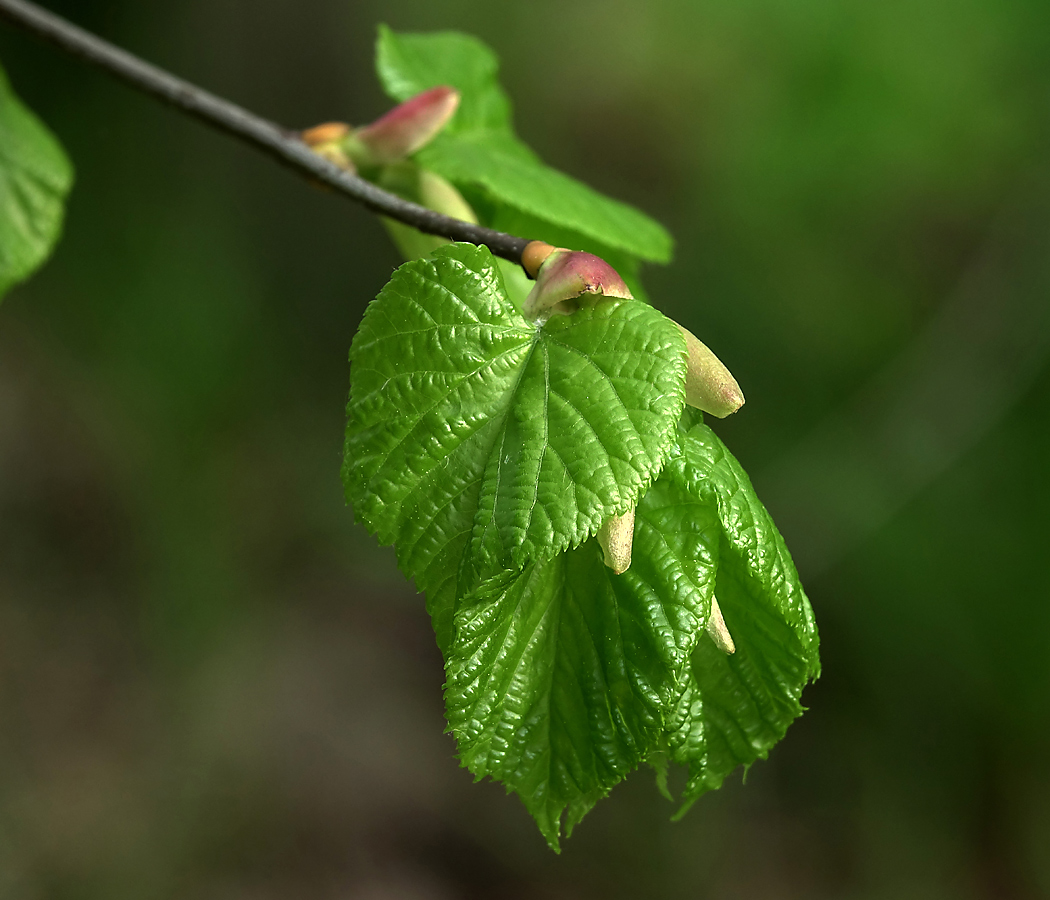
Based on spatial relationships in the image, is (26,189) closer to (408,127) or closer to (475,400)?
(408,127)

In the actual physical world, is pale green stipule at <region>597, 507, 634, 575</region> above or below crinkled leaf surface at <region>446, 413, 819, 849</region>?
above

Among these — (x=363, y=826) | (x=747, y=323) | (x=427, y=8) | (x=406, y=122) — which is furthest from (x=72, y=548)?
(x=406, y=122)

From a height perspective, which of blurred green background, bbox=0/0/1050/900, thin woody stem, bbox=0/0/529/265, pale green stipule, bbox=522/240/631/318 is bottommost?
blurred green background, bbox=0/0/1050/900

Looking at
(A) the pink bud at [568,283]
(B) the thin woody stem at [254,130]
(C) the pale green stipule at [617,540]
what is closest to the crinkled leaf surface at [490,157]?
(B) the thin woody stem at [254,130]

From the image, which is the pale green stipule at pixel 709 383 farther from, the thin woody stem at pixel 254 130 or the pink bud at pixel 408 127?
the pink bud at pixel 408 127

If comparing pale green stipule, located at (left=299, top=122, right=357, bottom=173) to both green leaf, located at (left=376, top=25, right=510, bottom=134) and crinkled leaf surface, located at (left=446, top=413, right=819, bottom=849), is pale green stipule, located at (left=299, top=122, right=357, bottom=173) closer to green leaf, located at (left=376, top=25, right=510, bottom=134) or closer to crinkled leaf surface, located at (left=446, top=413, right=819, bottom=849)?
green leaf, located at (left=376, top=25, right=510, bottom=134)

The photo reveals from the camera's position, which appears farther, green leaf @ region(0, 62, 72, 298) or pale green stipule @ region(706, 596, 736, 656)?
green leaf @ region(0, 62, 72, 298)

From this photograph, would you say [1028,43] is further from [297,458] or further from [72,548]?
[72,548]

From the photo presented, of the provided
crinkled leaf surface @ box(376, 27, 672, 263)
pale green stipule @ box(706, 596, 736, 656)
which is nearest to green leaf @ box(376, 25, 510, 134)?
crinkled leaf surface @ box(376, 27, 672, 263)
